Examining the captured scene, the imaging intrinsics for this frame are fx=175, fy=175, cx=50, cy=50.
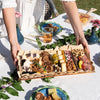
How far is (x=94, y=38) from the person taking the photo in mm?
1739

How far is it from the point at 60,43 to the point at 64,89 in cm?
55

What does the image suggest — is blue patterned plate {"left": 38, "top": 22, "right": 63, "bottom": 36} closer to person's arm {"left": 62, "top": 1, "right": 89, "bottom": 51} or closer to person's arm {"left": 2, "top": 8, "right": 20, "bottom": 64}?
person's arm {"left": 62, "top": 1, "right": 89, "bottom": 51}

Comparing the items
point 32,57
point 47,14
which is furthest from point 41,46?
point 47,14

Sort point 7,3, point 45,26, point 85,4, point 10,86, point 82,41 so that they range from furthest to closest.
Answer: point 85,4 < point 45,26 < point 82,41 < point 7,3 < point 10,86

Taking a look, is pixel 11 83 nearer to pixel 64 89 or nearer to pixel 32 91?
pixel 32 91

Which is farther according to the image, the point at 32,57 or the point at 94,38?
the point at 94,38

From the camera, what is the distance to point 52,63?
137 centimetres

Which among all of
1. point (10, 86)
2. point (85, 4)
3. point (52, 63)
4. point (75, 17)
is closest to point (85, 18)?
point (75, 17)

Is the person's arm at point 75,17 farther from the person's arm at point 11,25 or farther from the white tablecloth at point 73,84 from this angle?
the person's arm at point 11,25

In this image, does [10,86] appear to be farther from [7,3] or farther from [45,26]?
[45,26]

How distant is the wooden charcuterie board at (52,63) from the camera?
1288 mm

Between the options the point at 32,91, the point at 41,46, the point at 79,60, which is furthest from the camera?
the point at 41,46

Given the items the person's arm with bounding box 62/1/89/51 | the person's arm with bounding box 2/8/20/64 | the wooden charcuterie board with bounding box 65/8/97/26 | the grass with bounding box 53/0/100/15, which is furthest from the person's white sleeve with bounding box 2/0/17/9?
the grass with bounding box 53/0/100/15

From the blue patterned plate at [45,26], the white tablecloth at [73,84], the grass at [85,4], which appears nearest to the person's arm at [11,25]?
the white tablecloth at [73,84]
